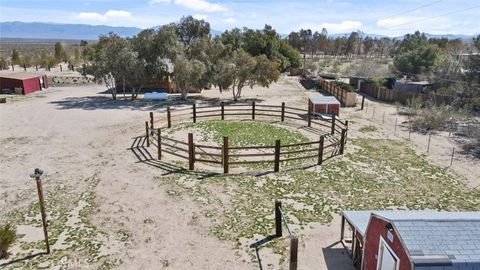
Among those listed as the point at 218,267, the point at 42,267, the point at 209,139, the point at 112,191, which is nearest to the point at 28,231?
the point at 42,267

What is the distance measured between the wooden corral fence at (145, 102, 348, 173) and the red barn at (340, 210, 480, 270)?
6.80 meters

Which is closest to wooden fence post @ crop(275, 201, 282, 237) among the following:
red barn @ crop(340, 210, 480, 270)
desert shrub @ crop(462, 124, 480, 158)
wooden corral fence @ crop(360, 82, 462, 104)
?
red barn @ crop(340, 210, 480, 270)

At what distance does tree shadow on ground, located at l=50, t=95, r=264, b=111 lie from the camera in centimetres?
2759

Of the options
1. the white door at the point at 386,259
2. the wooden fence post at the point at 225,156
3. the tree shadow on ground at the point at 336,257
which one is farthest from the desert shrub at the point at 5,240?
the white door at the point at 386,259

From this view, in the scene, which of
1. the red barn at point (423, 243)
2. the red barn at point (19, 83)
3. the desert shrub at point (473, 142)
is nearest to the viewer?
the red barn at point (423, 243)

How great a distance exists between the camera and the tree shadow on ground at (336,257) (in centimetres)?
862

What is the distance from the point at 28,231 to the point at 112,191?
3.02 metres

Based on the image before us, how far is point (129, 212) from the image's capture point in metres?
11.1

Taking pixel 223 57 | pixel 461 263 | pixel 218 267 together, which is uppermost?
pixel 223 57

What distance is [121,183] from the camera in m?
13.2

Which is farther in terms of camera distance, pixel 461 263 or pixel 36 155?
pixel 36 155

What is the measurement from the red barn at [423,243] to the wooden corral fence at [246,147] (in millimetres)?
6801

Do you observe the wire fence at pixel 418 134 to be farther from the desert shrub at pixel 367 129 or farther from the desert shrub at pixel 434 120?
Result: the desert shrub at pixel 367 129

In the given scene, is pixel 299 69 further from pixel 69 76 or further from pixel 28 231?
pixel 28 231
